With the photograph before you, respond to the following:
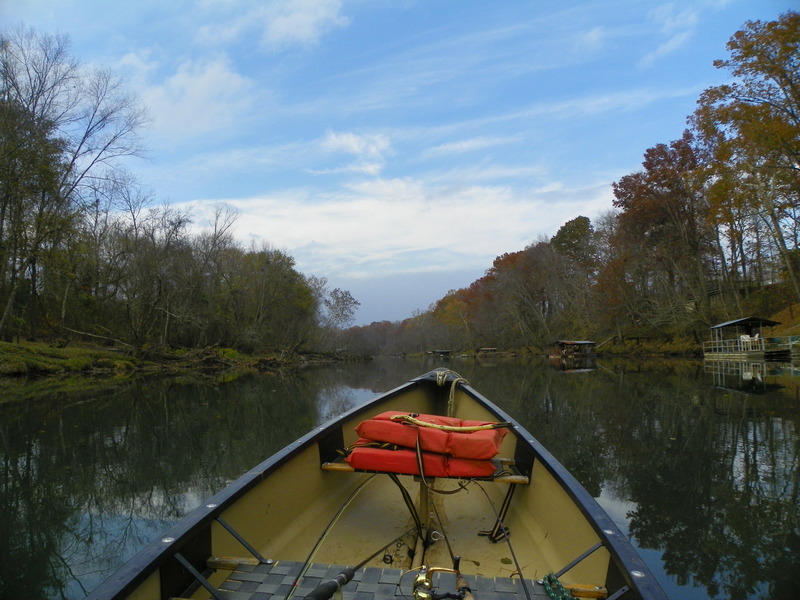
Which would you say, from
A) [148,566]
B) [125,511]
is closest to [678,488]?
[148,566]

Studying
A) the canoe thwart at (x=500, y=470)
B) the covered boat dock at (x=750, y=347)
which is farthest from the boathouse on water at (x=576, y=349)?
the canoe thwart at (x=500, y=470)

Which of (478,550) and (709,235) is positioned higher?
(709,235)

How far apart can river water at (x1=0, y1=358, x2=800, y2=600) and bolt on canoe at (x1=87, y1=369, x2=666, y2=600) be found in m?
1.19

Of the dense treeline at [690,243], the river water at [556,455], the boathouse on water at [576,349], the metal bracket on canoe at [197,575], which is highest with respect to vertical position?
the dense treeline at [690,243]

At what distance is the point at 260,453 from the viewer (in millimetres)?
6578

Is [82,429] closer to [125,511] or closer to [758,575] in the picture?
[125,511]

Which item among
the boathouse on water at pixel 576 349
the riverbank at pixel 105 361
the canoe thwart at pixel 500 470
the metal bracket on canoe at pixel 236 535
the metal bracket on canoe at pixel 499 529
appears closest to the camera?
Result: the metal bracket on canoe at pixel 236 535

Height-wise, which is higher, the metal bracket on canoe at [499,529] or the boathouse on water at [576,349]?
the metal bracket on canoe at [499,529]

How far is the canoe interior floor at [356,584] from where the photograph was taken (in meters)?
1.91

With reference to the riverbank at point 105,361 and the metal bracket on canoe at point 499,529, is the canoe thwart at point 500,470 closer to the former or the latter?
the metal bracket on canoe at point 499,529

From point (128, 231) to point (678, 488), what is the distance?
2828 centimetres

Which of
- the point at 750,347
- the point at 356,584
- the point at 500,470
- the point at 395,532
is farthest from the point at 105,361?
the point at 750,347

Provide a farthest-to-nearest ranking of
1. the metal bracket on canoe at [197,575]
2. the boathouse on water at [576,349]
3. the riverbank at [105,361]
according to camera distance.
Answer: the boathouse on water at [576,349], the riverbank at [105,361], the metal bracket on canoe at [197,575]

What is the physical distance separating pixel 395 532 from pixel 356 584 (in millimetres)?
1352
